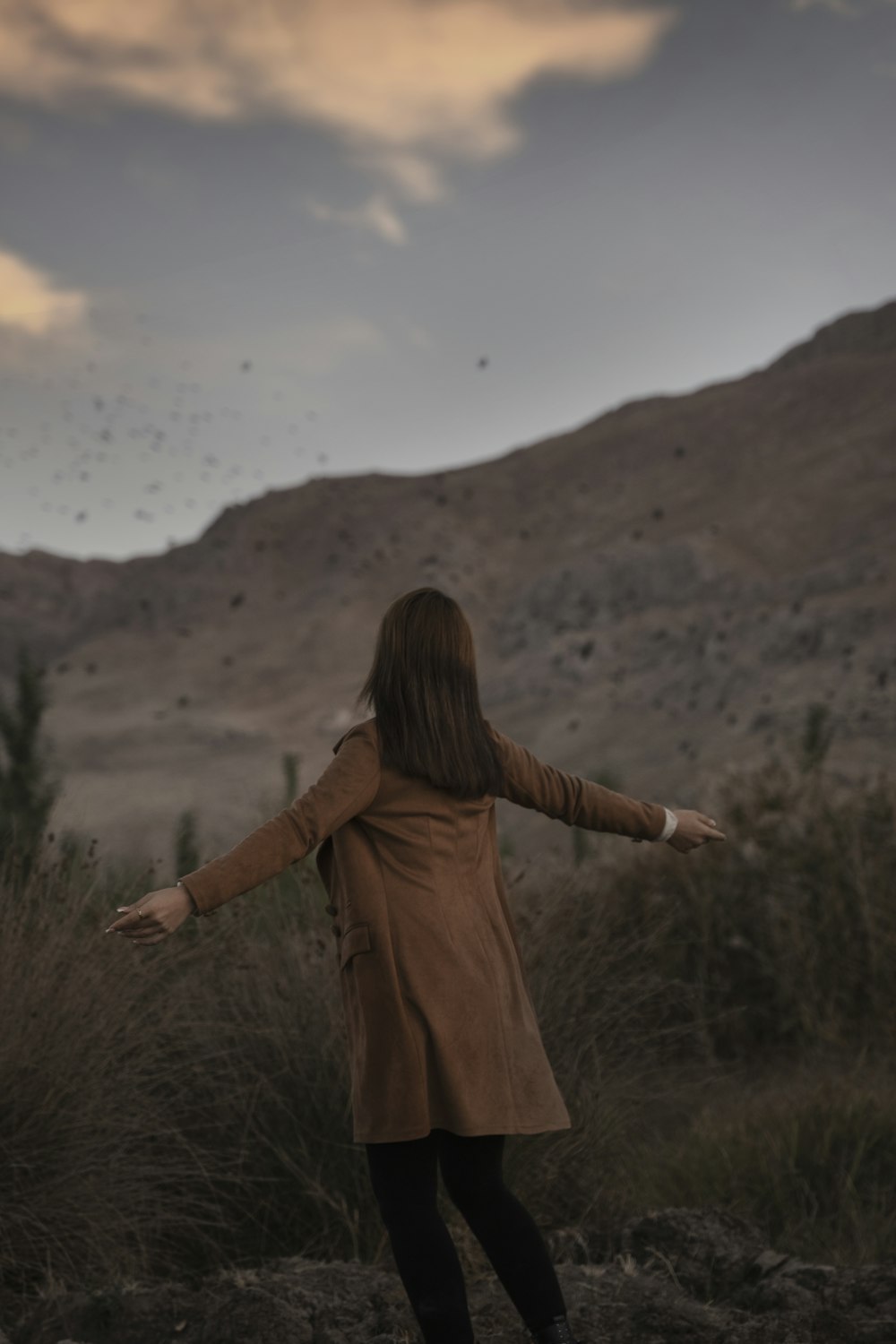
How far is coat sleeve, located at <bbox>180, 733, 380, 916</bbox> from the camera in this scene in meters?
2.51

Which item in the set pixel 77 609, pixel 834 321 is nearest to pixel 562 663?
pixel 77 609

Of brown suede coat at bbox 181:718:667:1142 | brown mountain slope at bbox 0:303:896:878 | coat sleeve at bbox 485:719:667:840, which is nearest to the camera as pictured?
brown suede coat at bbox 181:718:667:1142

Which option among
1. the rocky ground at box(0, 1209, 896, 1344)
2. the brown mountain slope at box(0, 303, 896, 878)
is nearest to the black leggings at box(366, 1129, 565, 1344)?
the rocky ground at box(0, 1209, 896, 1344)

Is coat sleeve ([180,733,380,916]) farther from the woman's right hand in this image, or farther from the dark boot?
the dark boot

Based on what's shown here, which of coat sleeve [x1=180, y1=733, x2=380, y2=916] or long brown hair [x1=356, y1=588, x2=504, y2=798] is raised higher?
long brown hair [x1=356, y1=588, x2=504, y2=798]

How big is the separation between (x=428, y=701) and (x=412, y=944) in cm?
50

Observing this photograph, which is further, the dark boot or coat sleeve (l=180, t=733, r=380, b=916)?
the dark boot

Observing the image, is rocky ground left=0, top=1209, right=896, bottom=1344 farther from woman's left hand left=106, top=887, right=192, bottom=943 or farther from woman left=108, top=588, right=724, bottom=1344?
woman's left hand left=106, top=887, right=192, bottom=943

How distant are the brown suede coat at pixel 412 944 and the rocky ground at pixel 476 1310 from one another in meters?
0.78

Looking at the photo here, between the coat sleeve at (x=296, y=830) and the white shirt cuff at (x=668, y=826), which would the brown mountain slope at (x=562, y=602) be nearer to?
the white shirt cuff at (x=668, y=826)

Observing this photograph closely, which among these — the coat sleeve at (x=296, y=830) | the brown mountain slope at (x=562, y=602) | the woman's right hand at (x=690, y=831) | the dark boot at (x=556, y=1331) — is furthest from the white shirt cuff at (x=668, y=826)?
the brown mountain slope at (x=562, y=602)

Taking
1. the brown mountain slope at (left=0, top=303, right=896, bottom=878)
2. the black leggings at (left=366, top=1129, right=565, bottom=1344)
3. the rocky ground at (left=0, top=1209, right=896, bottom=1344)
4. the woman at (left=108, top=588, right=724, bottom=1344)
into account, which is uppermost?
the brown mountain slope at (left=0, top=303, right=896, bottom=878)

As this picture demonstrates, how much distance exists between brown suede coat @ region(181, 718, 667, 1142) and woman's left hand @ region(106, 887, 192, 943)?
0.13ft

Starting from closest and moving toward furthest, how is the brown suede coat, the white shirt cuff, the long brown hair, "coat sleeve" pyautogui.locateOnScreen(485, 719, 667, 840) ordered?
the brown suede coat < the long brown hair < "coat sleeve" pyautogui.locateOnScreen(485, 719, 667, 840) < the white shirt cuff
